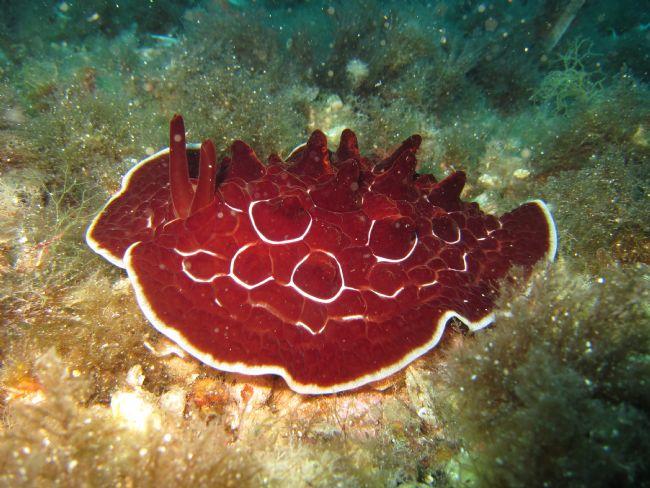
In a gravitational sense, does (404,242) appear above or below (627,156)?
below

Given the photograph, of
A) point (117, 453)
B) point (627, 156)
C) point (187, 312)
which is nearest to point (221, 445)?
point (117, 453)

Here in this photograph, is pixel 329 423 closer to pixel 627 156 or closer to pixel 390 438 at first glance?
pixel 390 438

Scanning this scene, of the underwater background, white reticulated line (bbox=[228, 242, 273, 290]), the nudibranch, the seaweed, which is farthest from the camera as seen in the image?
white reticulated line (bbox=[228, 242, 273, 290])

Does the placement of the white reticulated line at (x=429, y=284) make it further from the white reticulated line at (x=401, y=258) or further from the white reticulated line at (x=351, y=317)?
the white reticulated line at (x=351, y=317)

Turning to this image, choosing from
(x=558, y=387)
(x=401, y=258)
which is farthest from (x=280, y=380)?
(x=558, y=387)

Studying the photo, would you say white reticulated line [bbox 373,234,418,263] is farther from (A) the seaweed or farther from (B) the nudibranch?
(A) the seaweed

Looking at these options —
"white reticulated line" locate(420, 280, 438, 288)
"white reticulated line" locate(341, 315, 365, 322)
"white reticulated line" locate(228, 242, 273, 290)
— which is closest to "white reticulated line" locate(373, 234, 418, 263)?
"white reticulated line" locate(420, 280, 438, 288)

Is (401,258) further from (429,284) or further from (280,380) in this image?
(280,380)
